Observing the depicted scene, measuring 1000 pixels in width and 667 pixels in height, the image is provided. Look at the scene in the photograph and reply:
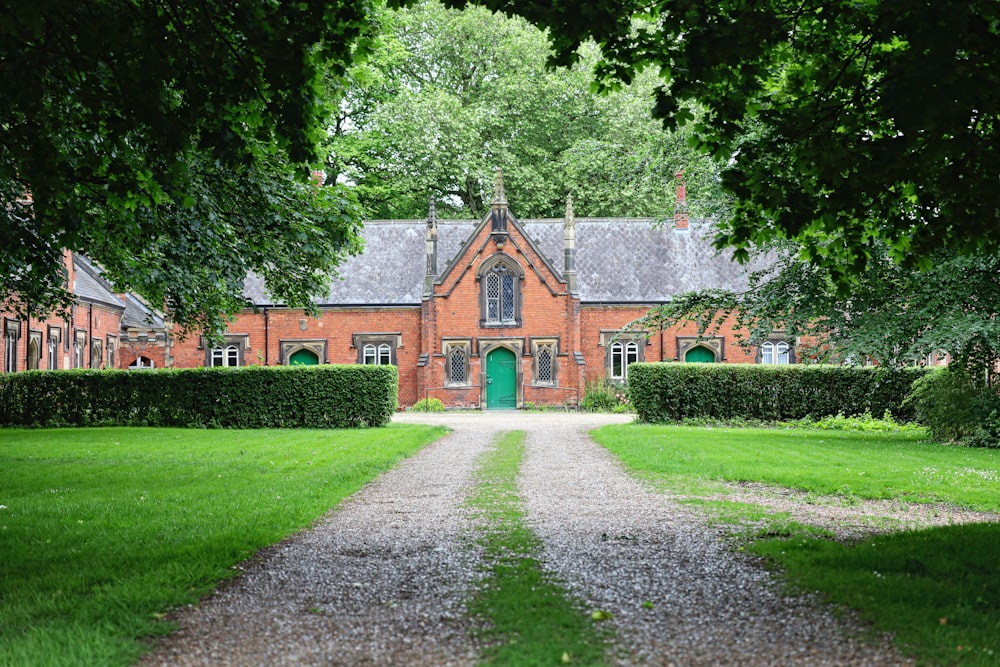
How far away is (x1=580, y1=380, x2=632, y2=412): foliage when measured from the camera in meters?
36.5

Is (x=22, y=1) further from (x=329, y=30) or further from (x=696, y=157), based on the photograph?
(x=696, y=157)

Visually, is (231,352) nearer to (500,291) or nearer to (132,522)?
(500,291)

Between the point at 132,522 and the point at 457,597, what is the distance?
4299mm

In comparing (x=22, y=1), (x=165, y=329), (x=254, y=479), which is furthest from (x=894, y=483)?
(x=165, y=329)

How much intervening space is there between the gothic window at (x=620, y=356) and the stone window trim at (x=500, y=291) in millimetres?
4425

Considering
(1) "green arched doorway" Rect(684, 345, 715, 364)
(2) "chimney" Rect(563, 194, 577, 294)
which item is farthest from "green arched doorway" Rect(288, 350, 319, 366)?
(1) "green arched doorway" Rect(684, 345, 715, 364)

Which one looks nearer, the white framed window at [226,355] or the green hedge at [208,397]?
the green hedge at [208,397]

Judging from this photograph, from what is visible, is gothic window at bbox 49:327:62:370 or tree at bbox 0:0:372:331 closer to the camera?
tree at bbox 0:0:372:331

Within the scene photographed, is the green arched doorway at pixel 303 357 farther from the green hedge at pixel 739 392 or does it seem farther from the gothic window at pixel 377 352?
the green hedge at pixel 739 392

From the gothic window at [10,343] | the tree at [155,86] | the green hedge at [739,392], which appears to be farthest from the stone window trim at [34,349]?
the tree at [155,86]

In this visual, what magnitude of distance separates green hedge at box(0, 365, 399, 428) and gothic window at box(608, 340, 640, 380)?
16431mm

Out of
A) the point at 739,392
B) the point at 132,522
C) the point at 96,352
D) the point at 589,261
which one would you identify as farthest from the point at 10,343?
the point at 132,522

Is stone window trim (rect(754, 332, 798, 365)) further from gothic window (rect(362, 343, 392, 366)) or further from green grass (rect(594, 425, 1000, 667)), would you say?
green grass (rect(594, 425, 1000, 667))

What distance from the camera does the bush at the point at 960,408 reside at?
703 inches
